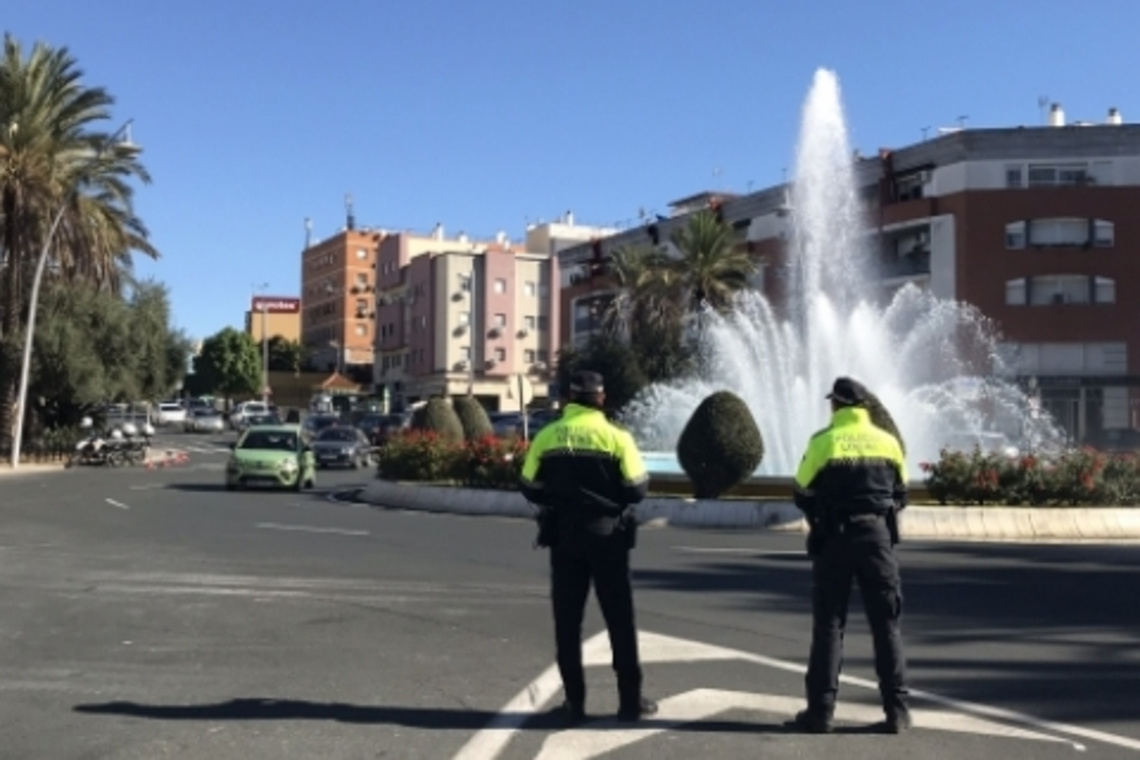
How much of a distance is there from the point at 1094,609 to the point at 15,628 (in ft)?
28.2

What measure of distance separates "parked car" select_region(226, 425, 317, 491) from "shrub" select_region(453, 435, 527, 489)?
215 inches

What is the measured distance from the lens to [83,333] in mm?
43250

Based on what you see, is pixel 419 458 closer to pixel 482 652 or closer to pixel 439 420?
pixel 439 420

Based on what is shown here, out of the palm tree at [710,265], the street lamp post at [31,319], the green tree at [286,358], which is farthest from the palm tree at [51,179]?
the green tree at [286,358]

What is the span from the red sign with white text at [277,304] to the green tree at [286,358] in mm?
10586

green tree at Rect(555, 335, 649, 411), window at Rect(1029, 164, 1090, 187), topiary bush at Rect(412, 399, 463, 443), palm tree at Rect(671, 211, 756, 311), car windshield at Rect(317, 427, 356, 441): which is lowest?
car windshield at Rect(317, 427, 356, 441)

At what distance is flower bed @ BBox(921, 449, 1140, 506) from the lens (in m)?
19.5

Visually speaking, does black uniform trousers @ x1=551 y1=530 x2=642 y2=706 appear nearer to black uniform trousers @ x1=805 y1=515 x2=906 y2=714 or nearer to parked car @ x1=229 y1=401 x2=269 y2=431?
black uniform trousers @ x1=805 y1=515 x2=906 y2=714

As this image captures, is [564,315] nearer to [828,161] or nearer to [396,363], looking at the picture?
[396,363]

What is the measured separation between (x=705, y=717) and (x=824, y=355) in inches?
832

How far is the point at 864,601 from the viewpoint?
664cm

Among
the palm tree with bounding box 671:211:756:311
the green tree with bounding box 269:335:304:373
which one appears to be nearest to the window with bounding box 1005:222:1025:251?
the palm tree with bounding box 671:211:756:311

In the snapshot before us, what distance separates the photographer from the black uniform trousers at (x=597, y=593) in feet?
22.0

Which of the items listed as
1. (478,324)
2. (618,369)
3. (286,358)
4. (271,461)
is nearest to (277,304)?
(286,358)
